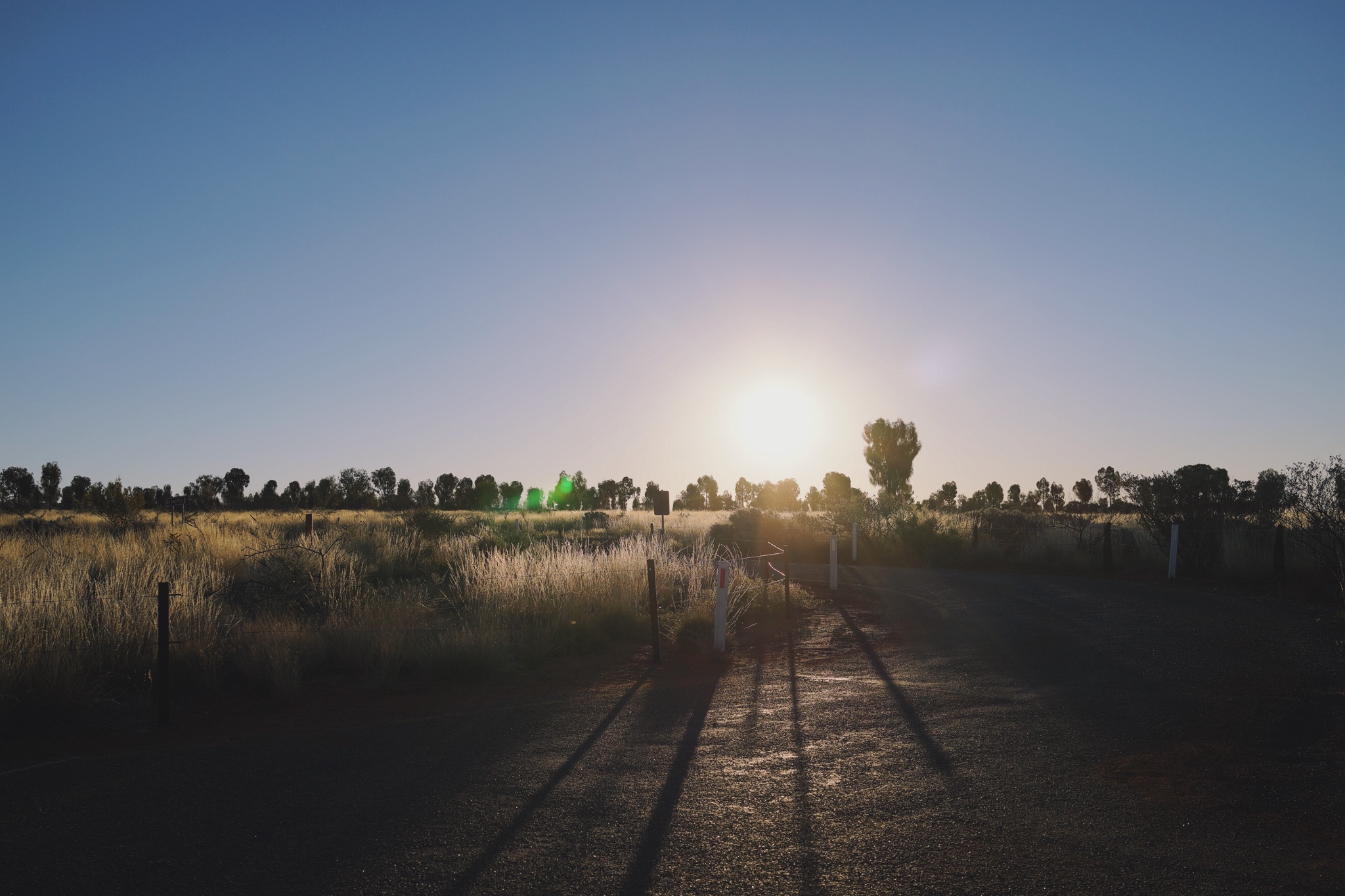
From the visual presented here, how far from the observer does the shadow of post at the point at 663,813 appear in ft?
13.5

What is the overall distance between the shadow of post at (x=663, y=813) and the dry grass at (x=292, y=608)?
3677 millimetres

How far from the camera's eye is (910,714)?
7570mm

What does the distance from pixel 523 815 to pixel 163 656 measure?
4.69 metres

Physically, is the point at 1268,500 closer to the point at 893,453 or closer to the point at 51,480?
the point at 893,453

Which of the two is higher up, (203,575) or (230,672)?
(203,575)

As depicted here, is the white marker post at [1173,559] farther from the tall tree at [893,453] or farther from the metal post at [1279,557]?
the tall tree at [893,453]

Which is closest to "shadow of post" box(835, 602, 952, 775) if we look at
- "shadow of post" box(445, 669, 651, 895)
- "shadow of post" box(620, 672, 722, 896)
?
"shadow of post" box(620, 672, 722, 896)

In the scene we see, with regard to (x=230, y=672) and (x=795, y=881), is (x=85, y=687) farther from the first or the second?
(x=795, y=881)

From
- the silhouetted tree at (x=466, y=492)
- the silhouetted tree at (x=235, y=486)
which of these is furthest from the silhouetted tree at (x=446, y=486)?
the silhouetted tree at (x=235, y=486)

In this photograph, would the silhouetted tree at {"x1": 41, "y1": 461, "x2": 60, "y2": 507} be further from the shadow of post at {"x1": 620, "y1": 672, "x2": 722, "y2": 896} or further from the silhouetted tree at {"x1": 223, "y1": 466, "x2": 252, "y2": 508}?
the shadow of post at {"x1": 620, "y1": 672, "x2": 722, "y2": 896}

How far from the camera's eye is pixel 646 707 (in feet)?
26.7

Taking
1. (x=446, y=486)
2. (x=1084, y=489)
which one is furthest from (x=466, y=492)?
(x=1084, y=489)

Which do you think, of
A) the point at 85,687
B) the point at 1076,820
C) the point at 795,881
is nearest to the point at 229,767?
the point at 85,687

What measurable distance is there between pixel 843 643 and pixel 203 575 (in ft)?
31.6
